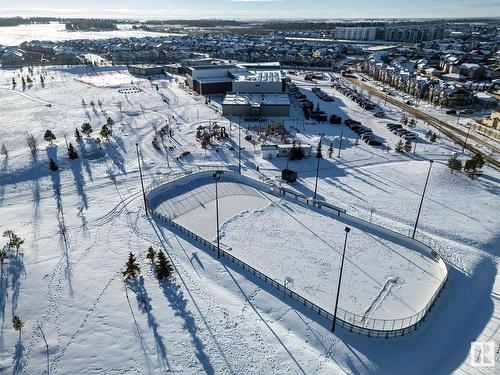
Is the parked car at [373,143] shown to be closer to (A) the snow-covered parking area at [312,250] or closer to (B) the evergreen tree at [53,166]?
(A) the snow-covered parking area at [312,250]

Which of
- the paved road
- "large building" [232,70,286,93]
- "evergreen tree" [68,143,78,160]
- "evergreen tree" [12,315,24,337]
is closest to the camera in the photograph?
"evergreen tree" [12,315,24,337]

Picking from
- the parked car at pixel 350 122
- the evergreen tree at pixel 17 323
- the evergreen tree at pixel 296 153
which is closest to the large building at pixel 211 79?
the parked car at pixel 350 122

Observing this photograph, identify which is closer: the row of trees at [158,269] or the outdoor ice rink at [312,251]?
the outdoor ice rink at [312,251]

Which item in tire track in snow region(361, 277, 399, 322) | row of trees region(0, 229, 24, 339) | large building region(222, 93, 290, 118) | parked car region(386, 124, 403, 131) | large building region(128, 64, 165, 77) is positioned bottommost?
tire track in snow region(361, 277, 399, 322)

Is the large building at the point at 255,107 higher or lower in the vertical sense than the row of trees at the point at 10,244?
higher

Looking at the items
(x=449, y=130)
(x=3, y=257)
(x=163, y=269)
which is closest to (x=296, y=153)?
(x=163, y=269)

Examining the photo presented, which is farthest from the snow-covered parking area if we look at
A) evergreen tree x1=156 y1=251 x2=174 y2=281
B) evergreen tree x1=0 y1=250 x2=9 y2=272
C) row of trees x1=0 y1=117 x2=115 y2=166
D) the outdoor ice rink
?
row of trees x1=0 y1=117 x2=115 y2=166

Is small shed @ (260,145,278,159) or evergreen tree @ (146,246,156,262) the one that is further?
small shed @ (260,145,278,159)

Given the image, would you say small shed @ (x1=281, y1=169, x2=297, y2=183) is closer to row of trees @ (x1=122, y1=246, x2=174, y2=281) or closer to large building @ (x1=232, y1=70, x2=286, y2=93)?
row of trees @ (x1=122, y1=246, x2=174, y2=281)

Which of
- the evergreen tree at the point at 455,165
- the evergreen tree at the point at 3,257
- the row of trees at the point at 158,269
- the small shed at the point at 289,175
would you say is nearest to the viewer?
the row of trees at the point at 158,269
